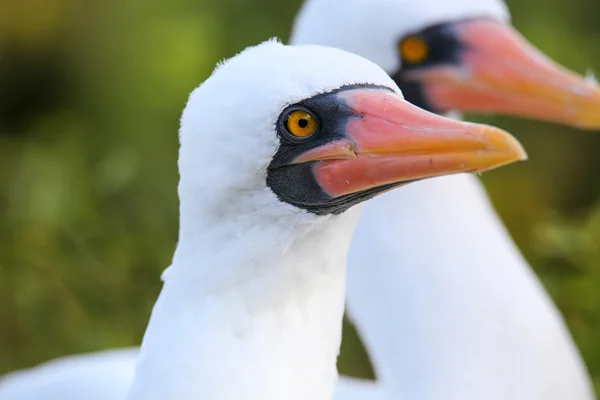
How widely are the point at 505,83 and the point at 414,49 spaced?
22 cm

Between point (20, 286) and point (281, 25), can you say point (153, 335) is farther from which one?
point (281, 25)

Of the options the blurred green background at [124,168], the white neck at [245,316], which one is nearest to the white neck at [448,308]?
the white neck at [245,316]

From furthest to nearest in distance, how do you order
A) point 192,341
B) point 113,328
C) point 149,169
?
point 149,169 → point 113,328 → point 192,341

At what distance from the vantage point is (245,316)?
1486mm

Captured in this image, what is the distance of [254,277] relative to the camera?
1480 millimetres

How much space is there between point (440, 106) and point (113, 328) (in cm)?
186

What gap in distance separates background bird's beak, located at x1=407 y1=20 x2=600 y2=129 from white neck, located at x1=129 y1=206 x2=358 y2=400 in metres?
0.85

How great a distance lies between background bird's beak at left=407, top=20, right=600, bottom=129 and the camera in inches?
85.9

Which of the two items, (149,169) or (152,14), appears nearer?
(149,169)

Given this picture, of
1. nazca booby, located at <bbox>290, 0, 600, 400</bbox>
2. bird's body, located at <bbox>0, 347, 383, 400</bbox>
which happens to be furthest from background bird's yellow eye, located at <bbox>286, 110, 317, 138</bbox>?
bird's body, located at <bbox>0, 347, 383, 400</bbox>

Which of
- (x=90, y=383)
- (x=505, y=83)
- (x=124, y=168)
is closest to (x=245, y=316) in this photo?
(x=505, y=83)

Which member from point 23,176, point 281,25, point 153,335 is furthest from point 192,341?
point 281,25

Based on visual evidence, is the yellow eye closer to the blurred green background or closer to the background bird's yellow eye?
the background bird's yellow eye

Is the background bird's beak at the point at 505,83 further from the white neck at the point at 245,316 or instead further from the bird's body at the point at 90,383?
the white neck at the point at 245,316
